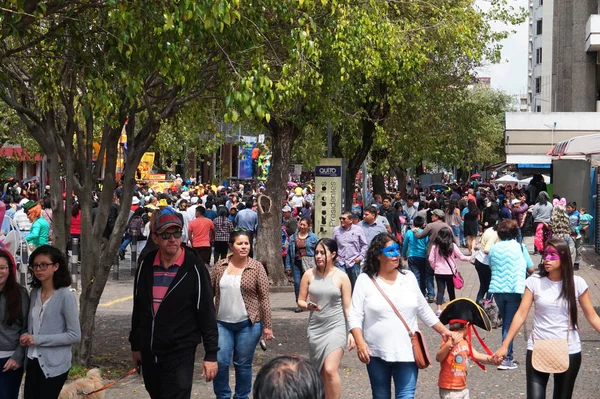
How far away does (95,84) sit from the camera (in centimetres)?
927

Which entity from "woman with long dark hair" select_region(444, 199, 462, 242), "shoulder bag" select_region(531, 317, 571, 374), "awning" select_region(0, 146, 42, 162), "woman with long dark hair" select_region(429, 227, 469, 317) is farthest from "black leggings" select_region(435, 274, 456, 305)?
"awning" select_region(0, 146, 42, 162)

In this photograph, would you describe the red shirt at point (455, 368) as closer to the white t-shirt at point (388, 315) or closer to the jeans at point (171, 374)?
the white t-shirt at point (388, 315)

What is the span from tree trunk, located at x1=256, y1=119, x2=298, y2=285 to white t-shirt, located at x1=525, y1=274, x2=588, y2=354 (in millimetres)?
10920

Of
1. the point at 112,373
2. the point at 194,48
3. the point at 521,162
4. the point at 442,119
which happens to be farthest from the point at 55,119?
the point at 521,162

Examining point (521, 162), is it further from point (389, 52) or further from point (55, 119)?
point (55, 119)

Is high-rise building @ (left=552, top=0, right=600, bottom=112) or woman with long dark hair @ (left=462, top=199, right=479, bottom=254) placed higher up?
high-rise building @ (left=552, top=0, right=600, bottom=112)

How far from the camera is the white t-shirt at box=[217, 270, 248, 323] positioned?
7617 millimetres

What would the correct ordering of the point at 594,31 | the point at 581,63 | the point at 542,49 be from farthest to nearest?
the point at 542,49, the point at 581,63, the point at 594,31

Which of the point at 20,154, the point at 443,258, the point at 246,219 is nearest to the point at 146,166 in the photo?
the point at 20,154

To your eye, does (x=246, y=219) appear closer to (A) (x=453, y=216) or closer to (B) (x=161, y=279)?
(A) (x=453, y=216)

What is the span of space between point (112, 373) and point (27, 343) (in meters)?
3.78

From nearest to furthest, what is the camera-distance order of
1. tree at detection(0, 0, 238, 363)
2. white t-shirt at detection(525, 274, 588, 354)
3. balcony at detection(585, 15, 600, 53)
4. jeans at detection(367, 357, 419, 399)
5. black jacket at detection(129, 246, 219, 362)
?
black jacket at detection(129, 246, 219, 362), jeans at detection(367, 357, 419, 399), white t-shirt at detection(525, 274, 588, 354), tree at detection(0, 0, 238, 363), balcony at detection(585, 15, 600, 53)

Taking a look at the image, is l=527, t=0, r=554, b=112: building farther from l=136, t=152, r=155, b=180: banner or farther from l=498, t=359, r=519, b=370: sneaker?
l=498, t=359, r=519, b=370: sneaker

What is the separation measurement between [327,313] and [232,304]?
851 mm
